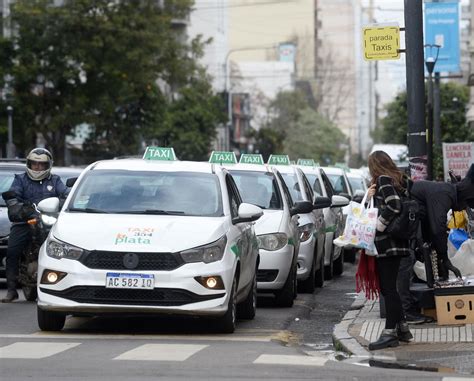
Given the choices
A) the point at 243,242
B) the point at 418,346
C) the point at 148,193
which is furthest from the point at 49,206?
the point at 418,346

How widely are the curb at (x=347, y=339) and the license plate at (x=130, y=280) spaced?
1.75m

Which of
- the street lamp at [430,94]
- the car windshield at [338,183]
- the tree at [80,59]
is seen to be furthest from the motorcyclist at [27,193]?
the tree at [80,59]

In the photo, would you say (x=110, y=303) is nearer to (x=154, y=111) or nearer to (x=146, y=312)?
(x=146, y=312)

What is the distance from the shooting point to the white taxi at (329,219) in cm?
2125

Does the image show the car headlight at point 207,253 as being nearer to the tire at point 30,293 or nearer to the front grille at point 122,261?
the front grille at point 122,261

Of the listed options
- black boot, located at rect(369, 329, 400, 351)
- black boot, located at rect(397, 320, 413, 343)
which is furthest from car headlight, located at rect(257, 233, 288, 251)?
black boot, located at rect(369, 329, 400, 351)

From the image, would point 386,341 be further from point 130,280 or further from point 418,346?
point 130,280

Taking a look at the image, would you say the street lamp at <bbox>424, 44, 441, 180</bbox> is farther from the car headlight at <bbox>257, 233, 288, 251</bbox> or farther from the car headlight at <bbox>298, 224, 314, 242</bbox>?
the car headlight at <bbox>257, 233, 288, 251</bbox>

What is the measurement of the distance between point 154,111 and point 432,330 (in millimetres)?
49733

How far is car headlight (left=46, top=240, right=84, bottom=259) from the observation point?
1245cm

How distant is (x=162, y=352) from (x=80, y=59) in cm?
4011

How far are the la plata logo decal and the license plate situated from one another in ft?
0.96

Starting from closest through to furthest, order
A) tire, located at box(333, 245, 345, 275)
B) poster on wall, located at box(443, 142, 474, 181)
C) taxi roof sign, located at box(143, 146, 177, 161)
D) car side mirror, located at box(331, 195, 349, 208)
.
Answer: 1. taxi roof sign, located at box(143, 146, 177, 161)
2. car side mirror, located at box(331, 195, 349, 208)
3. tire, located at box(333, 245, 345, 275)
4. poster on wall, located at box(443, 142, 474, 181)

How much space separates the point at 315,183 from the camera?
76.1 ft
